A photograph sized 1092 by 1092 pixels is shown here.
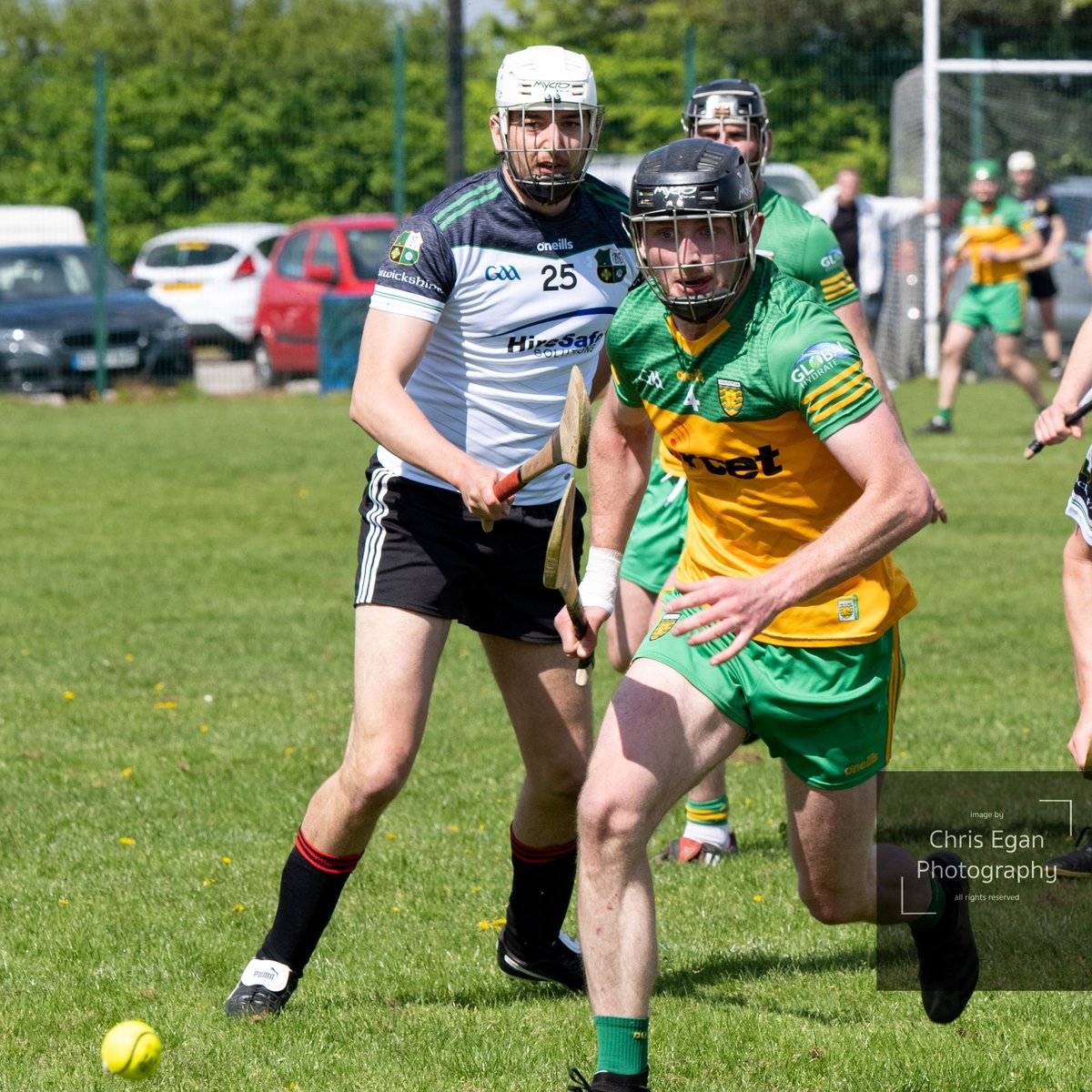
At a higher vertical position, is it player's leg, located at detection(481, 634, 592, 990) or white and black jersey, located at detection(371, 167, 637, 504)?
white and black jersey, located at detection(371, 167, 637, 504)

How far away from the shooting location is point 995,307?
16344 millimetres

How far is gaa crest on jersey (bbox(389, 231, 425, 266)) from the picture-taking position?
15.0 feet

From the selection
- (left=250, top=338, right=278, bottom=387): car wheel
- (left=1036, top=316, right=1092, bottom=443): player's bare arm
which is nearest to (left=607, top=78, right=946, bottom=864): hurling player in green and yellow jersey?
(left=1036, top=316, right=1092, bottom=443): player's bare arm

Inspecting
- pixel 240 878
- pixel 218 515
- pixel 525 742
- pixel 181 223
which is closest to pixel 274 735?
pixel 240 878

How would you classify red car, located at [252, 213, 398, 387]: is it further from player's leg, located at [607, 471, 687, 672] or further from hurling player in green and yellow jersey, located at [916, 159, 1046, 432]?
player's leg, located at [607, 471, 687, 672]

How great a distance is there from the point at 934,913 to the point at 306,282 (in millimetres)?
17478

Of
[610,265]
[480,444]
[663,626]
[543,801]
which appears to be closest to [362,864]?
[543,801]

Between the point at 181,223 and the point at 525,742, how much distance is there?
19.8 meters

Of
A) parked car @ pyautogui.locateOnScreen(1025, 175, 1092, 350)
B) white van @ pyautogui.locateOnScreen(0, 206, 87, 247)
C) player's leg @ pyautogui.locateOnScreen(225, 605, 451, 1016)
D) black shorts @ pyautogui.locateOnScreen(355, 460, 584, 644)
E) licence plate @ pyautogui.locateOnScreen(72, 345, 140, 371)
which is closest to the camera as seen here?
player's leg @ pyautogui.locateOnScreen(225, 605, 451, 1016)

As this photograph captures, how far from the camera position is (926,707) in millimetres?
7852

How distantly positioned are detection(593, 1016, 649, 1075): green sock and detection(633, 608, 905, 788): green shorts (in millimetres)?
721

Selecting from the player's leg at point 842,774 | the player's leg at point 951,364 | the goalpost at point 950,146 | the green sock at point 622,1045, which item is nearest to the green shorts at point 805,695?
the player's leg at point 842,774

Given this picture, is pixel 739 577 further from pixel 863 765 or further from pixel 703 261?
pixel 703 261

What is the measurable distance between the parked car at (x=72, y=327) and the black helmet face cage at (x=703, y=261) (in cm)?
1618
